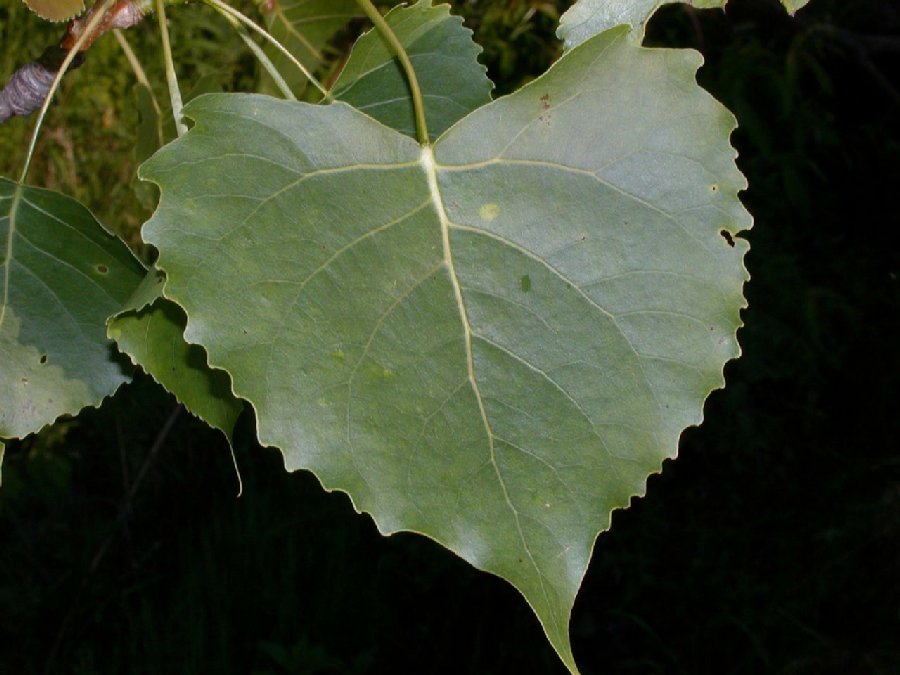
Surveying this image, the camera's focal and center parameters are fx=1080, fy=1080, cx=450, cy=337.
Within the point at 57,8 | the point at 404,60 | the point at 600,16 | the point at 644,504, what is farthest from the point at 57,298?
the point at 644,504

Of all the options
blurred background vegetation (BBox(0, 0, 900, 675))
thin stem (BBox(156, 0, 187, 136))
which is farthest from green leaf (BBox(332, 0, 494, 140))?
blurred background vegetation (BBox(0, 0, 900, 675))

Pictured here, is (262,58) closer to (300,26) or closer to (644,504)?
(300,26)

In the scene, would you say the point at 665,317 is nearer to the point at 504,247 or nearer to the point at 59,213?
the point at 504,247

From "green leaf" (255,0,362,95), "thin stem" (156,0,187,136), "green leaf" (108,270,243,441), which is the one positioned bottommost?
"green leaf" (108,270,243,441)

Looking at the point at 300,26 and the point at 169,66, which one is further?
the point at 300,26

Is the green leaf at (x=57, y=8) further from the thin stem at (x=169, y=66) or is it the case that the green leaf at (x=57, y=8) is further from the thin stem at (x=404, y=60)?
the thin stem at (x=404, y=60)

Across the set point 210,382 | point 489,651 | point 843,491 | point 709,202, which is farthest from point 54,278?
point 843,491

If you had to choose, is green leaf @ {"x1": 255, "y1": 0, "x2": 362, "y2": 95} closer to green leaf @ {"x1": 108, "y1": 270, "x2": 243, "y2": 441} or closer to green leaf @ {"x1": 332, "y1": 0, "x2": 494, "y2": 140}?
green leaf @ {"x1": 332, "y1": 0, "x2": 494, "y2": 140}
